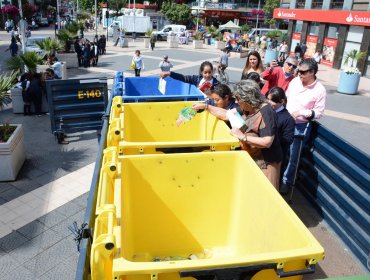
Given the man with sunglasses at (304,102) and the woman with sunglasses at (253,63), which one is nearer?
the man with sunglasses at (304,102)

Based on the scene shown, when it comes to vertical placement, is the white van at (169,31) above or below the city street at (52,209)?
above

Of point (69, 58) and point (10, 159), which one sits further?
point (69, 58)

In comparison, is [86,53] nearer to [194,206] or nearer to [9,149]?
[9,149]

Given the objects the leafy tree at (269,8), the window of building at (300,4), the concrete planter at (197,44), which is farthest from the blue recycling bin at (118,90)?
the leafy tree at (269,8)

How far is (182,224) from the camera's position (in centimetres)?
319

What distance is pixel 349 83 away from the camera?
1455 centimetres

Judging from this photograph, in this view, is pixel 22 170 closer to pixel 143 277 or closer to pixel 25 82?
pixel 25 82

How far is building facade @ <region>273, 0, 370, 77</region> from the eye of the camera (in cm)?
1966

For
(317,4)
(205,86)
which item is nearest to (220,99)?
(205,86)

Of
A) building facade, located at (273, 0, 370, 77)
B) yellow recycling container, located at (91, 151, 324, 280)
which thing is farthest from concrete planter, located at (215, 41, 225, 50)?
yellow recycling container, located at (91, 151, 324, 280)

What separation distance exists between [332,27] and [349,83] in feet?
32.7

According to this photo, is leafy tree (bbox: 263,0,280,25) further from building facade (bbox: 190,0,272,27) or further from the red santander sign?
the red santander sign

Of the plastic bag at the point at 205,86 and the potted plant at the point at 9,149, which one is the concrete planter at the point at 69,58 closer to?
the potted plant at the point at 9,149

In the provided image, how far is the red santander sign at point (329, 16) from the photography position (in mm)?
19406
